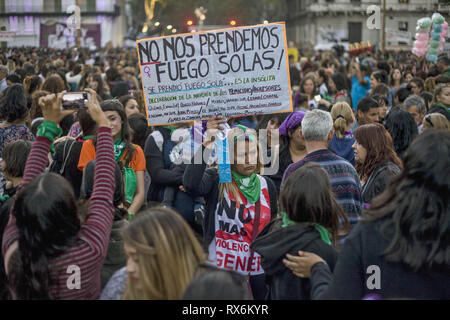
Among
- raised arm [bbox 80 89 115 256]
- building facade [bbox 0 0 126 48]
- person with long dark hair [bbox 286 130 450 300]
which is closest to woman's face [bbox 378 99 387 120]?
raised arm [bbox 80 89 115 256]

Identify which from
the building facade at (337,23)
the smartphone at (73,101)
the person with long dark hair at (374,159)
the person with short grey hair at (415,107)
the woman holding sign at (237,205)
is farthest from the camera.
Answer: the building facade at (337,23)

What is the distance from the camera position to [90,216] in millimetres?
2699

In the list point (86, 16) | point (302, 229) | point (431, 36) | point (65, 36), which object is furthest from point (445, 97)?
point (86, 16)

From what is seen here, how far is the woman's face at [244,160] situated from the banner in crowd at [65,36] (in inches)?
1498

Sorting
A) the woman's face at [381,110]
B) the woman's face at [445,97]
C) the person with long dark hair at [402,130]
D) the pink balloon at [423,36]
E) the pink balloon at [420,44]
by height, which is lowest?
the person with long dark hair at [402,130]

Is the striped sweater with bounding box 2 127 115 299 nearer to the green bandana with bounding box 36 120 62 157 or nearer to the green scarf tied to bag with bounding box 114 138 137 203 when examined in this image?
the green bandana with bounding box 36 120 62 157

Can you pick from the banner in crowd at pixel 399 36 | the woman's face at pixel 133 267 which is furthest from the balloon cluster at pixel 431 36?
the woman's face at pixel 133 267

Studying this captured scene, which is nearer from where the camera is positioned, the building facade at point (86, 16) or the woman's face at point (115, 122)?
the woman's face at point (115, 122)

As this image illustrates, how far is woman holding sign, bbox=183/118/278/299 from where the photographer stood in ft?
12.9

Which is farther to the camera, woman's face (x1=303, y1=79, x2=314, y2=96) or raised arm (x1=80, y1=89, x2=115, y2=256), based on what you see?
woman's face (x1=303, y1=79, x2=314, y2=96)

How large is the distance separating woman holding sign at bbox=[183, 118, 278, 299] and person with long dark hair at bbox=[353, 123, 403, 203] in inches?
32.7

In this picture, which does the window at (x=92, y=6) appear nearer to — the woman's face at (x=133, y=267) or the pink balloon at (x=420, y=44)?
the pink balloon at (x=420, y=44)

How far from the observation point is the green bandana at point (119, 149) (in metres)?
4.71

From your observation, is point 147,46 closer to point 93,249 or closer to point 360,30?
point 93,249
